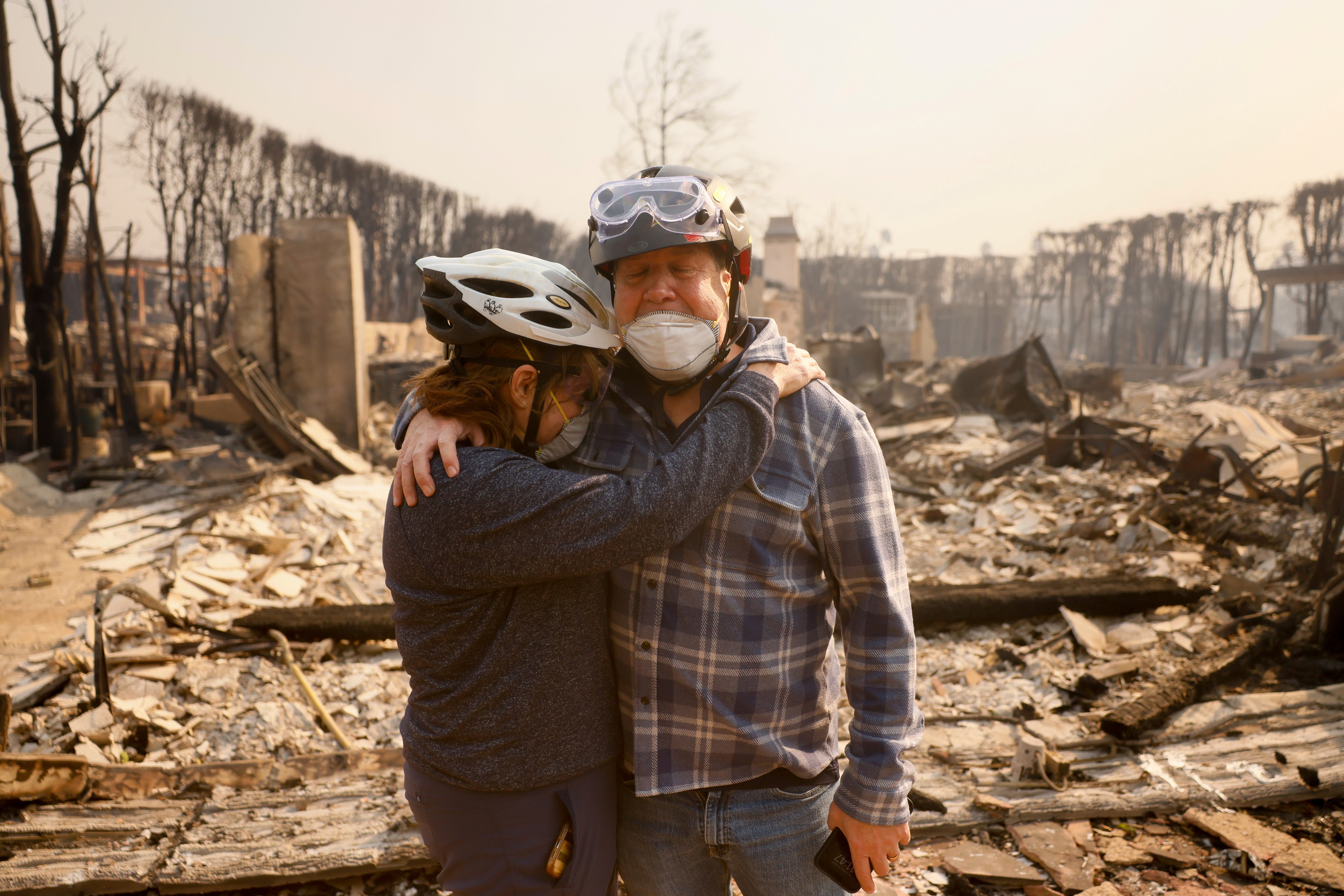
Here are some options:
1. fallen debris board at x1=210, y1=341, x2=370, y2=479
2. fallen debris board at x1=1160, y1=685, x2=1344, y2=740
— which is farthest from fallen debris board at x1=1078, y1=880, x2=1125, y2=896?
fallen debris board at x1=210, y1=341, x2=370, y2=479

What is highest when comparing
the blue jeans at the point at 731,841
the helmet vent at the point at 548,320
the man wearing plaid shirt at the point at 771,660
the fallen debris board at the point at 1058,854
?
the helmet vent at the point at 548,320

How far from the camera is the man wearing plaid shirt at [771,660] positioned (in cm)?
184

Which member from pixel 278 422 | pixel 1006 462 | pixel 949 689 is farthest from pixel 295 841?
pixel 1006 462

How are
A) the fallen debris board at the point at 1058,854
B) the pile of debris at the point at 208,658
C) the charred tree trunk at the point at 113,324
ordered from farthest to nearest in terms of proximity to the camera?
the charred tree trunk at the point at 113,324 → the pile of debris at the point at 208,658 → the fallen debris board at the point at 1058,854

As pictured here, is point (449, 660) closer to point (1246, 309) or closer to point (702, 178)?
point (702, 178)

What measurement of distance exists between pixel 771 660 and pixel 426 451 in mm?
945

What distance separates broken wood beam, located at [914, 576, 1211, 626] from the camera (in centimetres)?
630

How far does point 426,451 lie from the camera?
176cm

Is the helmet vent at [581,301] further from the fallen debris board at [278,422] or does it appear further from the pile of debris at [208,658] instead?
the fallen debris board at [278,422]

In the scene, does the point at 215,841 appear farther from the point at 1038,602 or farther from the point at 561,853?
the point at 1038,602

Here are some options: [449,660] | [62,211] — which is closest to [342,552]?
[449,660]

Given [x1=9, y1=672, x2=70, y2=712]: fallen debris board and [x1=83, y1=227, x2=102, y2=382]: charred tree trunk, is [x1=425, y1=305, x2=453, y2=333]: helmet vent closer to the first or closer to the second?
[x1=9, y1=672, x2=70, y2=712]: fallen debris board

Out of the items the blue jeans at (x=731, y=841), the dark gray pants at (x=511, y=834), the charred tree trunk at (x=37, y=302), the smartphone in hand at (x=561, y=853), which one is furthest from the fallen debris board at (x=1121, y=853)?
the charred tree trunk at (x=37, y=302)

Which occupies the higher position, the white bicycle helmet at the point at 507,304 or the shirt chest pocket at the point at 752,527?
the white bicycle helmet at the point at 507,304
